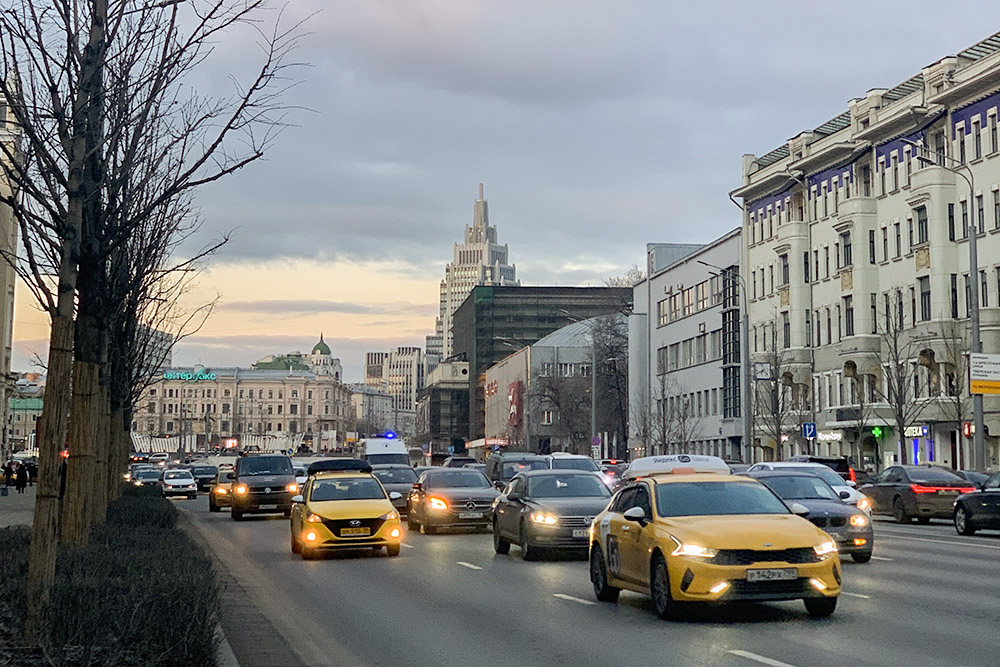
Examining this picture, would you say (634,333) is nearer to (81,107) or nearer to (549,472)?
(549,472)

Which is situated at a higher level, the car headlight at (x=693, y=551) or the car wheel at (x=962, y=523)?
the car headlight at (x=693, y=551)

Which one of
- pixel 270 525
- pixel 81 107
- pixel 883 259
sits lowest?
pixel 270 525

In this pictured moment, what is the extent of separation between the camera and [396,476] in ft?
134

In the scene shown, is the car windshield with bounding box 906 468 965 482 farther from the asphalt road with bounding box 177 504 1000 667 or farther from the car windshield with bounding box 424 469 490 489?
the asphalt road with bounding box 177 504 1000 667

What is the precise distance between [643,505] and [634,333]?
94.6m

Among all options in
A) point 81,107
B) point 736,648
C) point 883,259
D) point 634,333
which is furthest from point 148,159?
point 634,333

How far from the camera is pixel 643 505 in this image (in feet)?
50.2

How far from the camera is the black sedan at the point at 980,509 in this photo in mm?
30109

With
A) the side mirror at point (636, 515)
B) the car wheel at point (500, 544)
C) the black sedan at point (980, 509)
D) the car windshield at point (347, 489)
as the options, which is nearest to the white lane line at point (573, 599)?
the side mirror at point (636, 515)

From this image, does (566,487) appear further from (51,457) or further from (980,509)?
(51,457)

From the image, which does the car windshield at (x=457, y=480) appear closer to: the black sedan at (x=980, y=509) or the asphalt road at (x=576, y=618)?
the asphalt road at (x=576, y=618)

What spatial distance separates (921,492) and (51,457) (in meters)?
30.9

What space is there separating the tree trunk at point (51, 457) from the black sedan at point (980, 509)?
79.6ft

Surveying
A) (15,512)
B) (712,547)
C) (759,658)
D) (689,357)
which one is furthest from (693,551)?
(689,357)
